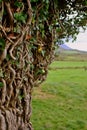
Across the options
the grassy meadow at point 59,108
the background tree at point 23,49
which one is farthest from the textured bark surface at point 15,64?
the grassy meadow at point 59,108

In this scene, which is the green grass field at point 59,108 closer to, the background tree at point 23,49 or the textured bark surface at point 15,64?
the background tree at point 23,49

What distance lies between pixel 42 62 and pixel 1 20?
2961 mm

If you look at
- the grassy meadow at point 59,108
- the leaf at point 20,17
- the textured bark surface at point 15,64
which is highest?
the leaf at point 20,17

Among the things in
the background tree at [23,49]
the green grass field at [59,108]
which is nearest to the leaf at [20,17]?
the background tree at [23,49]

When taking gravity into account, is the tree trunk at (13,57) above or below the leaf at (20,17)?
below

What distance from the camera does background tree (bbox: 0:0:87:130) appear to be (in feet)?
27.0

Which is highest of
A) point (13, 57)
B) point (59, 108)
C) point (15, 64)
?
point (13, 57)

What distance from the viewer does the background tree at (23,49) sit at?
8227 millimetres

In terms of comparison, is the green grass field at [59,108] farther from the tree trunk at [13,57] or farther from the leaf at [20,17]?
the leaf at [20,17]

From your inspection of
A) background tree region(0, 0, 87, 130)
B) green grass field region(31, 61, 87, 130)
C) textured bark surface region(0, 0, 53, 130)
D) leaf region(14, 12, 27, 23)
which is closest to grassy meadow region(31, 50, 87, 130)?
green grass field region(31, 61, 87, 130)

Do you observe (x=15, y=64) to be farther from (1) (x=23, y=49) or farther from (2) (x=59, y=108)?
(2) (x=59, y=108)

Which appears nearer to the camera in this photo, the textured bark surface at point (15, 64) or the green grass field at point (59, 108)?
the textured bark surface at point (15, 64)

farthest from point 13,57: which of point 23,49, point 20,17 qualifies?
point 20,17

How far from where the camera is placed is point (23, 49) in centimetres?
891
